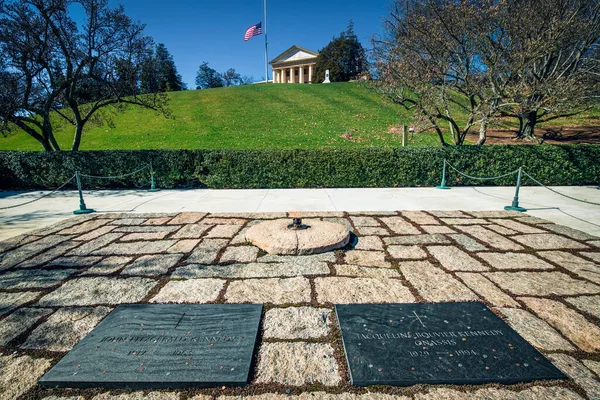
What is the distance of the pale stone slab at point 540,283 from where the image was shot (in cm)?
348

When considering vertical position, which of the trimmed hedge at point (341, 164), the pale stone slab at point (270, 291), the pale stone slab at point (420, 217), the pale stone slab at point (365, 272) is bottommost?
the pale stone slab at point (270, 291)

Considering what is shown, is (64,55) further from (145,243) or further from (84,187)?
(145,243)

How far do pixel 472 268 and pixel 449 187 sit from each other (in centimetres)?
723

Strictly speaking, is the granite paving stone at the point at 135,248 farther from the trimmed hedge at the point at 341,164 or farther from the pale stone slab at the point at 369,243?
the trimmed hedge at the point at 341,164

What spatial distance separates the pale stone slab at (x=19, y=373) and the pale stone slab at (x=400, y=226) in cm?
516

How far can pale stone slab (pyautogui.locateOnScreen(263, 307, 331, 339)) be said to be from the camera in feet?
9.04

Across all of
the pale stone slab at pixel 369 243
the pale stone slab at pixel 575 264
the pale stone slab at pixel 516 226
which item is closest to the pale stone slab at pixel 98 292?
the pale stone slab at pixel 369 243

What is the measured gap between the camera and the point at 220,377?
216 cm

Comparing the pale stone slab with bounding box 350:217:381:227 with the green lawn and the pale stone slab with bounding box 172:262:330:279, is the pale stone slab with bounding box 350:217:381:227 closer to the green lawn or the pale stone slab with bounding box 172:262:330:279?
the pale stone slab with bounding box 172:262:330:279

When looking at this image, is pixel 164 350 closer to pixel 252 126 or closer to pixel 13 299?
pixel 13 299

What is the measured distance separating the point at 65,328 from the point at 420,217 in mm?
6322

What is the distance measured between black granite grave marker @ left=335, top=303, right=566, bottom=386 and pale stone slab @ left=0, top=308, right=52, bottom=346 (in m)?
3.06

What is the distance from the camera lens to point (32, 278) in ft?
13.1

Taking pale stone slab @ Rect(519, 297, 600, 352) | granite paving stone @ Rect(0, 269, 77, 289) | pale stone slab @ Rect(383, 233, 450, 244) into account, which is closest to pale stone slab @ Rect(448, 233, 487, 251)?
pale stone slab @ Rect(383, 233, 450, 244)
